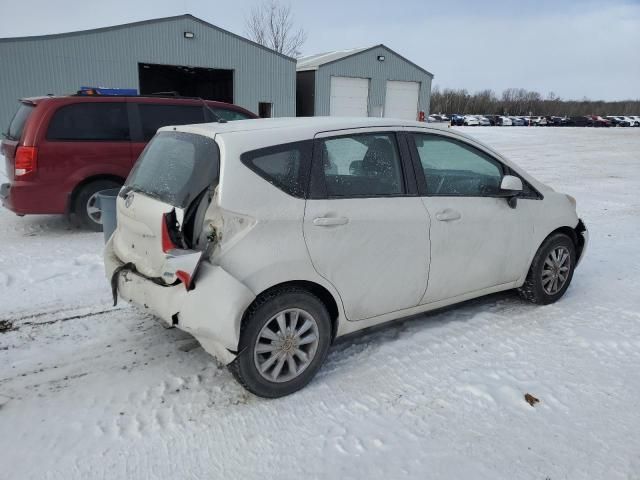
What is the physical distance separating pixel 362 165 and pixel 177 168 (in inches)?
50.9

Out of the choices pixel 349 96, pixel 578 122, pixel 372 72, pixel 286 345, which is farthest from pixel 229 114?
pixel 578 122

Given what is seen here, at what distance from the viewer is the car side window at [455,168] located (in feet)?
12.8

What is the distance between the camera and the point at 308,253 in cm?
320

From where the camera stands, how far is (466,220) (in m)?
3.96

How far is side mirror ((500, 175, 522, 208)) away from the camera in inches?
162

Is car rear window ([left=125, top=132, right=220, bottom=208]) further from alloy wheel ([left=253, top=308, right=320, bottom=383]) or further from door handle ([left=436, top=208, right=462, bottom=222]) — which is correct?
door handle ([left=436, top=208, right=462, bottom=222])

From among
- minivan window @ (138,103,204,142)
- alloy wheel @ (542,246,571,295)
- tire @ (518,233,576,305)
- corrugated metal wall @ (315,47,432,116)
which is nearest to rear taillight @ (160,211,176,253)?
tire @ (518,233,576,305)

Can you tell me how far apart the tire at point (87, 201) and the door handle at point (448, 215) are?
504 cm

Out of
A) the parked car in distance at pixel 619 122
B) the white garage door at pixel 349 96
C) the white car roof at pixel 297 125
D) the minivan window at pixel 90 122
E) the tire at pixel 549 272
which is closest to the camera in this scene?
the white car roof at pixel 297 125

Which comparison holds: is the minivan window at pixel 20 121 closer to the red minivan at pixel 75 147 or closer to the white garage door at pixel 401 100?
the red minivan at pixel 75 147

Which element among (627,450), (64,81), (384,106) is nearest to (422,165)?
(627,450)

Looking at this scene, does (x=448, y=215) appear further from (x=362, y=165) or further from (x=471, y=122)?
(x=471, y=122)

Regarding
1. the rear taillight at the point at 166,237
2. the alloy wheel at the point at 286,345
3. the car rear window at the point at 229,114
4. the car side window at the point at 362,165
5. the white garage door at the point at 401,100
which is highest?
the white garage door at the point at 401,100

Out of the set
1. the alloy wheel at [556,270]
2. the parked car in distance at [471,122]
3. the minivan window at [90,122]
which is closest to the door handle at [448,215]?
the alloy wheel at [556,270]
